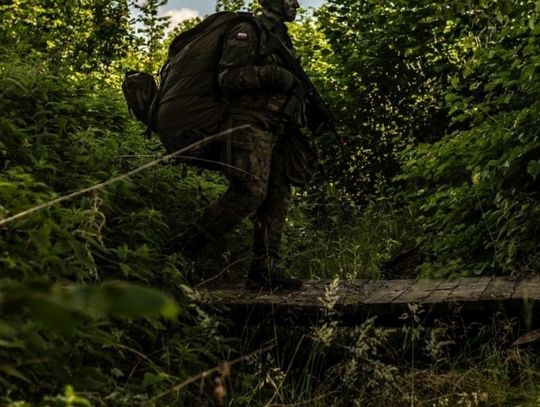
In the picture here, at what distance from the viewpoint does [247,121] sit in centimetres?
518

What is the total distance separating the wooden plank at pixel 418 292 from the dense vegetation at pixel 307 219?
0.53 ft

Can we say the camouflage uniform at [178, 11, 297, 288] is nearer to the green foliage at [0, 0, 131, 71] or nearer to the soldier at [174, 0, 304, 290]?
the soldier at [174, 0, 304, 290]

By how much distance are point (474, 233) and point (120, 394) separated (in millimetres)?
4377

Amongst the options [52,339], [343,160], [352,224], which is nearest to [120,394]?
[52,339]

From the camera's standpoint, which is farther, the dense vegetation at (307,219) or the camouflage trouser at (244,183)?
the camouflage trouser at (244,183)

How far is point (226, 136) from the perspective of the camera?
5.18 meters

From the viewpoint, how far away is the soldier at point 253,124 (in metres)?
5.07

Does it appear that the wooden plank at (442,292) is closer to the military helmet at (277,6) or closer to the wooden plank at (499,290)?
the wooden plank at (499,290)

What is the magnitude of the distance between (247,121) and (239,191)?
47 centimetres

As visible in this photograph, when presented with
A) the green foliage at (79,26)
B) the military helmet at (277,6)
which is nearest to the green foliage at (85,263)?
the military helmet at (277,6)

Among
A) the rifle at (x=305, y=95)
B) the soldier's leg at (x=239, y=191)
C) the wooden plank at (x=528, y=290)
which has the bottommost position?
the wooden plank at (x=528, y=290)

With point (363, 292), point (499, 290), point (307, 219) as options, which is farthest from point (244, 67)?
point (307, 219)

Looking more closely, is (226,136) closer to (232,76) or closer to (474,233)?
(232,76)

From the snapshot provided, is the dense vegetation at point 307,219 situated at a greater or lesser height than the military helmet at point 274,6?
lesser
